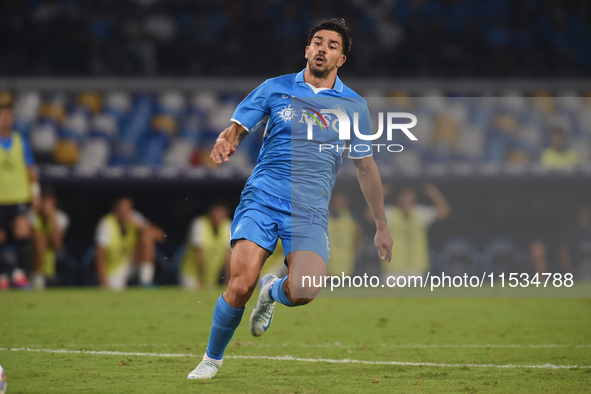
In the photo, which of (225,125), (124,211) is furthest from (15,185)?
(225,125)

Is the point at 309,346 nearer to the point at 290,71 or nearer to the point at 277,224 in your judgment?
the point at 277,224

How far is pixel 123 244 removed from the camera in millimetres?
12172

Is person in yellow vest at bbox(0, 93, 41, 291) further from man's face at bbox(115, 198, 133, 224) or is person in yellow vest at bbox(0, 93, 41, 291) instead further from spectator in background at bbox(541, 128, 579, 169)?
spectator in background at bbox(541, 128, 579, 169)

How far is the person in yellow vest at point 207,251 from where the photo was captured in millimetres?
12211

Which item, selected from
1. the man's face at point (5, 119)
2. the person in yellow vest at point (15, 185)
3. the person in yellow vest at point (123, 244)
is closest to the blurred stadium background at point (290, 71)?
the person in yellow vest at point (123, 244)

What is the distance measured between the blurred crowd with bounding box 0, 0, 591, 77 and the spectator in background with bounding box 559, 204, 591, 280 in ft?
15.0

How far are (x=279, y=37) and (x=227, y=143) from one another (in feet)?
42.6

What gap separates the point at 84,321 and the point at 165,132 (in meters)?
6.61

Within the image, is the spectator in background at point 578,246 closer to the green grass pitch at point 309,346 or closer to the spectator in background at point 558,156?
the spectator in background at point 558,156

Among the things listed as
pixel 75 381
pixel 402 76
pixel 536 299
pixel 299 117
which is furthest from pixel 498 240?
pixel 75 381

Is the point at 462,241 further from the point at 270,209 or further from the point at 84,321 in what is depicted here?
the point at 270,209

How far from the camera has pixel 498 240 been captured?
516 inches

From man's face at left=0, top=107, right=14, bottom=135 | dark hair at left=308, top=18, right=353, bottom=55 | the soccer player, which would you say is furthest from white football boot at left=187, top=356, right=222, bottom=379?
man's face at left=0, top=107, right=14, bottom=135

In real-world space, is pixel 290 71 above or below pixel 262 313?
above
